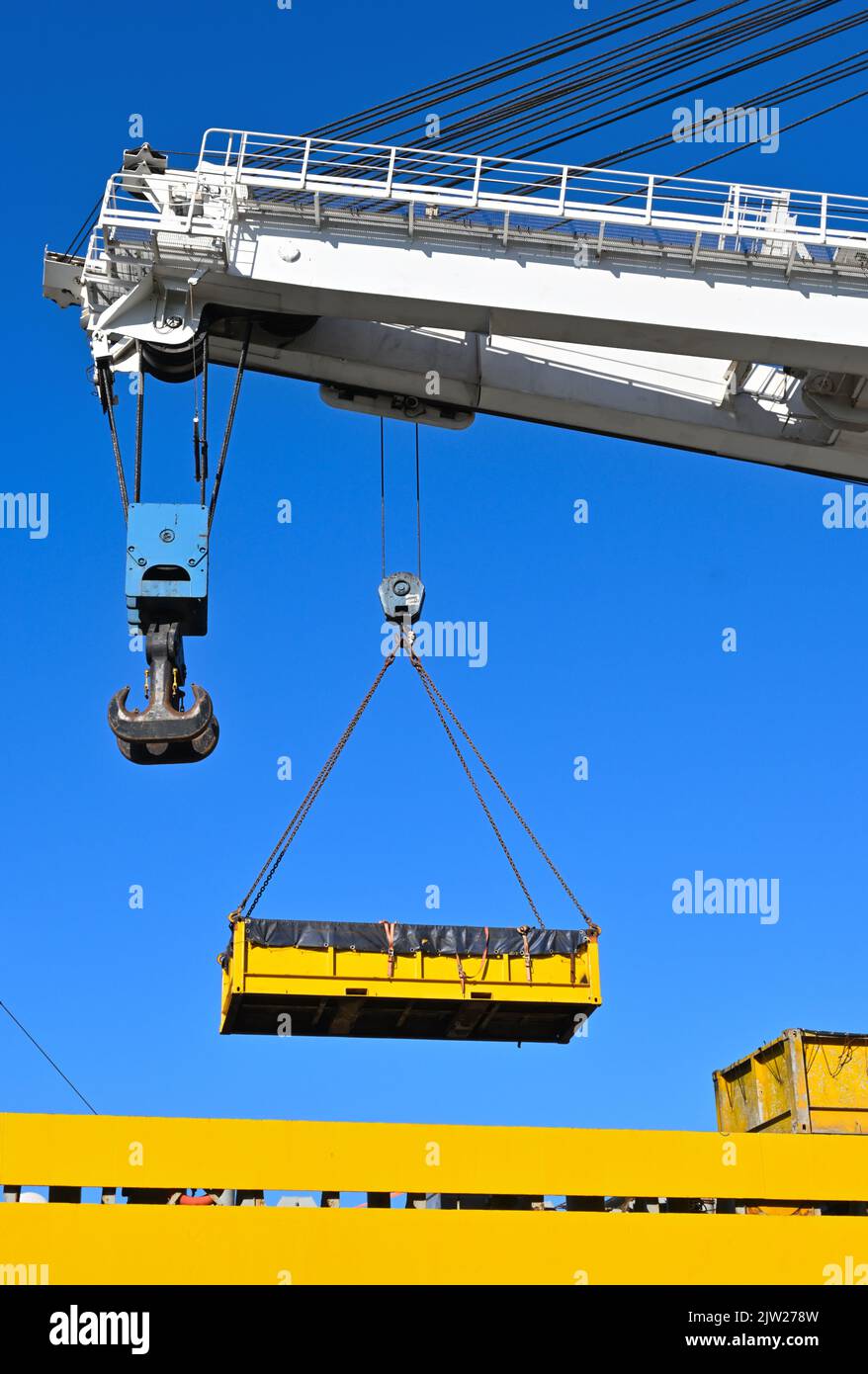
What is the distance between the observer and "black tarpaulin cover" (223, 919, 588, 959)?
1470 centimetres

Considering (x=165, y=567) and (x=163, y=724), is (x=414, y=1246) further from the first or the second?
(x=165, y=567)

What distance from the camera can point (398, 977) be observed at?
14.8 m

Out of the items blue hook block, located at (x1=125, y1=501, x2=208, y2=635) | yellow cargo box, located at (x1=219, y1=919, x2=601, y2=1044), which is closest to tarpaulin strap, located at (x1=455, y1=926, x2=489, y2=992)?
yellow cargo box, located at (x1=219, y1=919, x2=601, y2=1044)

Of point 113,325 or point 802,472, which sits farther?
point 802,472

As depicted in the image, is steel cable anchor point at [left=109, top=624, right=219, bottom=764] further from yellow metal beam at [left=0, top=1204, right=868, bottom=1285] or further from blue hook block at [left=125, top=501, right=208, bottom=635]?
yellow metal beam at [left=0, top=1204, right=868, bottom=1285]

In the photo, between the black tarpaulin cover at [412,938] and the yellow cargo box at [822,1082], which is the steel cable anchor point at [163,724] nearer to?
the black tarpaulin cover at [412,938]

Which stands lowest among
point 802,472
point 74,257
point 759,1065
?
point 759,1065

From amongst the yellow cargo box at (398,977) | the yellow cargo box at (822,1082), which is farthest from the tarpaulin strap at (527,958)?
the yellow cargo box at (822,1082)

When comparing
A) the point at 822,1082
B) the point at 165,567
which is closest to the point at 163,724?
the point at 165,567

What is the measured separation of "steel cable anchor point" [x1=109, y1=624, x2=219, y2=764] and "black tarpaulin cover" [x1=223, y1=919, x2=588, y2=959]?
1.83 meters
